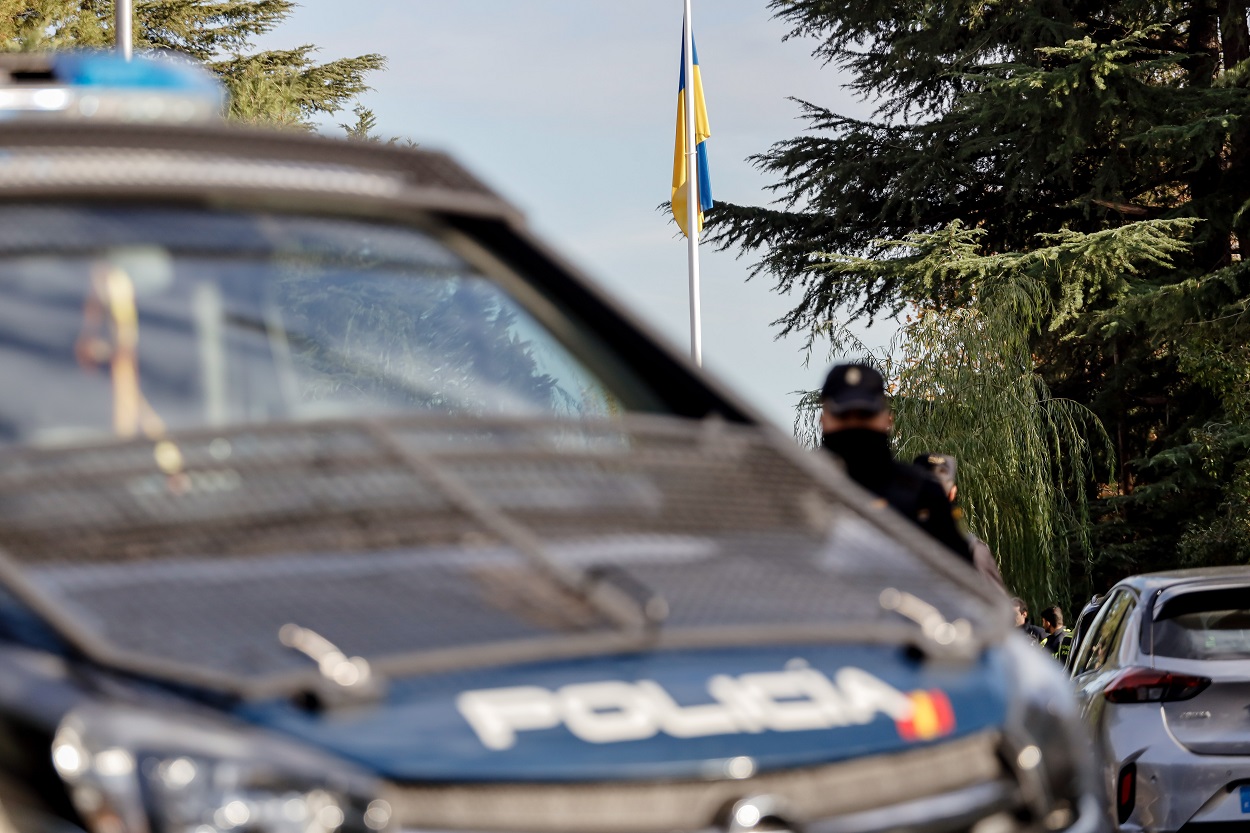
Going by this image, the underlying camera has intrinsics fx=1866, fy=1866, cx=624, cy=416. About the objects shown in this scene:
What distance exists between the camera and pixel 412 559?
7.72 ft

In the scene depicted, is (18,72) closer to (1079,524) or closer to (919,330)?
(919,330)

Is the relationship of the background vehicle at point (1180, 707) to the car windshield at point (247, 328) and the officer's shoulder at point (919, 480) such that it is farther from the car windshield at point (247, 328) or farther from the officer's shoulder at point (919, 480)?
the car windshield at point (247, 328)

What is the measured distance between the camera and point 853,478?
18.2 ft

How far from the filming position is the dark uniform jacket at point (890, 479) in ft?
17.8

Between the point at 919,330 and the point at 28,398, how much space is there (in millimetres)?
26938

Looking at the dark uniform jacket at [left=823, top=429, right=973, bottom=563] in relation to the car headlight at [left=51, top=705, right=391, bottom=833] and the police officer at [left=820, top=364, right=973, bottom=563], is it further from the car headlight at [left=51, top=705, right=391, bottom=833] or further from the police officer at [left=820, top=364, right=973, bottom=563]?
the car headlight at [left=51, top=705, right=391, bottom=833]

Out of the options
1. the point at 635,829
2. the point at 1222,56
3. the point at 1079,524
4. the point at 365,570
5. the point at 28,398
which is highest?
the point at 1222,56

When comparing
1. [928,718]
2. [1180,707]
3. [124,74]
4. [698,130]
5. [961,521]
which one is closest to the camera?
[928,718]

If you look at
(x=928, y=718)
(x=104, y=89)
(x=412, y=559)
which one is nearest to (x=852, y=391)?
(x=104, y=89)

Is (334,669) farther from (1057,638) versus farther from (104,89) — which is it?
(1057,638)

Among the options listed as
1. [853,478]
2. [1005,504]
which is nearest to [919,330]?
[1005,504]

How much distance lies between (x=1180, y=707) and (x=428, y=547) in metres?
6.06

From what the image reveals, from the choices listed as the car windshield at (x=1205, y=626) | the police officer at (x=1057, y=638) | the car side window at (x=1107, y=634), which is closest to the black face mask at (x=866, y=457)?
the car windshield at (x=1205, y=626)

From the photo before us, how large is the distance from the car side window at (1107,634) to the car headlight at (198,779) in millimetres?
7041
